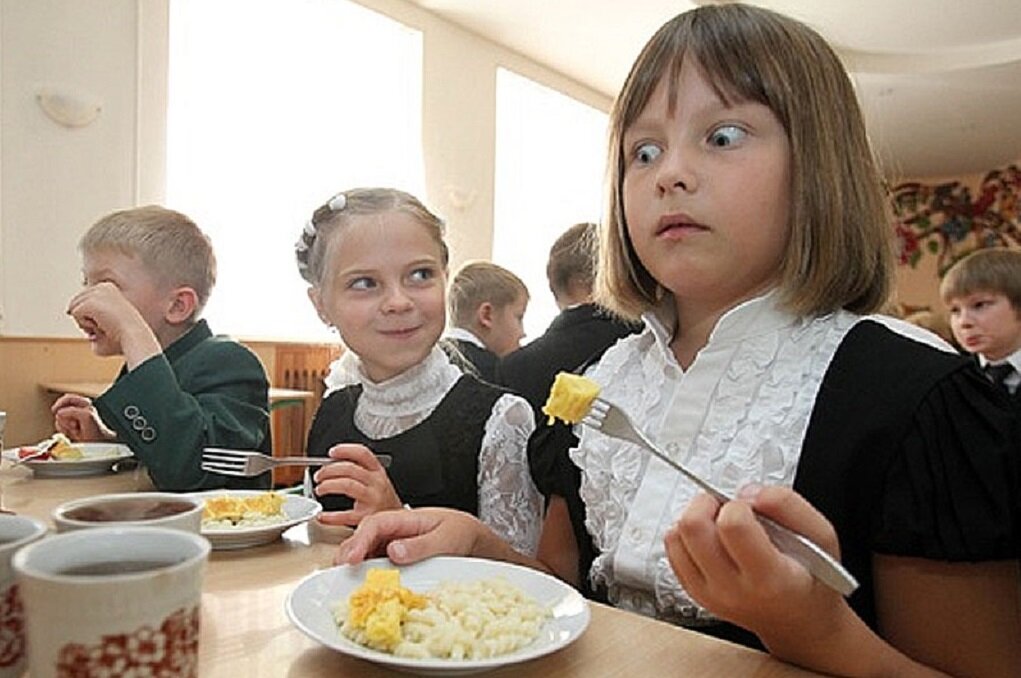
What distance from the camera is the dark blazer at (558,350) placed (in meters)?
2.08

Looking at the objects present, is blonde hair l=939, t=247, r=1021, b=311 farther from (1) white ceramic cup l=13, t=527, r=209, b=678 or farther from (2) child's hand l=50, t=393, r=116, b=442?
(1) white ceramic cup l=13, t=527, r=209, b=678

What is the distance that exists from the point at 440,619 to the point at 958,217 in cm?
938

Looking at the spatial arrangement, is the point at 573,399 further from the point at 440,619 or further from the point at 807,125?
the point at 807,125

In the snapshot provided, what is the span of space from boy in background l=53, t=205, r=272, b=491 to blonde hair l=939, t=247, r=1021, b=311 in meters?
2.86

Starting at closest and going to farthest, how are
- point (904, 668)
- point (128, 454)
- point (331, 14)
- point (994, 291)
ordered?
point (904, 668)
point (128, 454)
point (994, 291)
point (331, 14)

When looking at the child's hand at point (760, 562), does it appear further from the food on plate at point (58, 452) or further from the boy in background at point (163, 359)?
the food on plate at point (58, 452)

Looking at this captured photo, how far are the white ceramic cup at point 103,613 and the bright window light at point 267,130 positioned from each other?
3.12 metres

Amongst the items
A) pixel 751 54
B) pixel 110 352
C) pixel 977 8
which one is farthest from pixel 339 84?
pixel 751 54

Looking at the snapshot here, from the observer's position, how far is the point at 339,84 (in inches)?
174

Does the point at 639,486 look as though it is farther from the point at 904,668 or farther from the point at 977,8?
the point at 977,8

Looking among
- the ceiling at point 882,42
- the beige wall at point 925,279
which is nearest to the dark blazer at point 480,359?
the ceiling at point 882,42

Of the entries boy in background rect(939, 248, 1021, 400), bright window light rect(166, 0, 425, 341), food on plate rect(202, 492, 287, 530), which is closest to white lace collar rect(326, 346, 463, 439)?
food on plate rect(202, 492, 287, 530)

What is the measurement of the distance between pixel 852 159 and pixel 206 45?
371 cm

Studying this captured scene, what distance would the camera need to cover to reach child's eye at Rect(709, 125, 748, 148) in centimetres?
81
